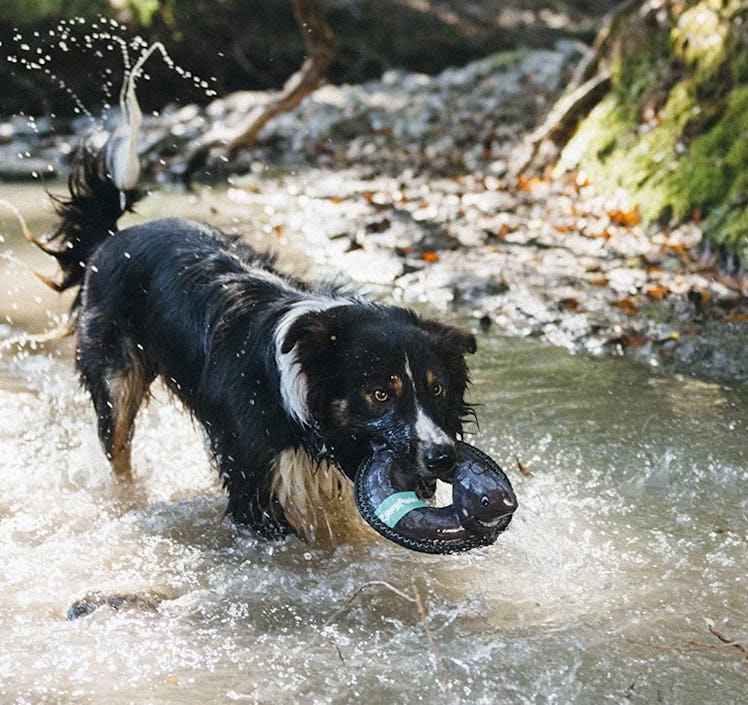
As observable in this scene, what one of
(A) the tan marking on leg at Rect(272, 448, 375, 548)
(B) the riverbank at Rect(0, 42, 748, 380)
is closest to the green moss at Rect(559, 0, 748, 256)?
(B) the riverbank at Rect(0, 42, 748, 380)

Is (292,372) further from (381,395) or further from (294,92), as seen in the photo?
(294,92)

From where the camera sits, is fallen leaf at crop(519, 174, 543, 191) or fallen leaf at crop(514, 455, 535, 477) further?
fallen leaf at crop(519, 174, 543, 191)

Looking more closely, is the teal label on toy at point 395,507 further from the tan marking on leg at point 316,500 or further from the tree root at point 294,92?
the tree root at point 294,92

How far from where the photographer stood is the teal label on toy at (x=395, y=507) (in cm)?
397

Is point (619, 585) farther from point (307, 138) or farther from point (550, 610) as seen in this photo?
point (307, 138)

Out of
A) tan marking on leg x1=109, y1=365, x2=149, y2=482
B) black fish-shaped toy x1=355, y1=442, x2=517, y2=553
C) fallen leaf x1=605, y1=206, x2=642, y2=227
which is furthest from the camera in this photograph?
fallen leaf x1=605, y1=206, x2=642, y2=227

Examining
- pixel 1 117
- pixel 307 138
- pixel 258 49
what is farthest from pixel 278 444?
pixel 258 49

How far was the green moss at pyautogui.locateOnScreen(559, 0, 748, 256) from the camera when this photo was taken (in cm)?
912

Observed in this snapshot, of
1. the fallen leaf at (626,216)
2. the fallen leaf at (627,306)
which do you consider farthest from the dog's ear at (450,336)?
the fallen leaf at (626,216)

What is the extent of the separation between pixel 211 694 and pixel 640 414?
11.7ft

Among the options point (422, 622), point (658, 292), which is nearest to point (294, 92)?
point (658, 292)

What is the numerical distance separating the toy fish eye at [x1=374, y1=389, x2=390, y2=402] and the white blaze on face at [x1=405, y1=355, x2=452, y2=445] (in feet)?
0.35

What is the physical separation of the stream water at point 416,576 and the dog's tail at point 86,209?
0.91 m

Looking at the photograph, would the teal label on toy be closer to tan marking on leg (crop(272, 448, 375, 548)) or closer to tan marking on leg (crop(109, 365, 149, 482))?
tan marking on leg (crop(272, 448, 375, 548))
